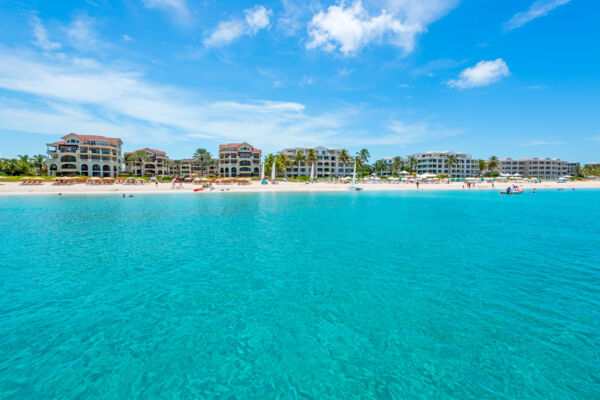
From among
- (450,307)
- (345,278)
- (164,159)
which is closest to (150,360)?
(345,278)

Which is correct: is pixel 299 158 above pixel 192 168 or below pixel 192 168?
above

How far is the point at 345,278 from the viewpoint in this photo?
1281cm

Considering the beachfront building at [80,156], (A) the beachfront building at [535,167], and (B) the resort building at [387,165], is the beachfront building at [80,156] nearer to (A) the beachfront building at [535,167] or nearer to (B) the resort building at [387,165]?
(B) the resort building at [387,165]

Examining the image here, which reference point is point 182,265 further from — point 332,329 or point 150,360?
point 332,329

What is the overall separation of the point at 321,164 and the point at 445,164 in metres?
71.1

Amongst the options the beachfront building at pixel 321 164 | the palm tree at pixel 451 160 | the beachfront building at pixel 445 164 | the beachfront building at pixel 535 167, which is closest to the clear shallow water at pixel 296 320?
the beachfront building at pixel 321 164

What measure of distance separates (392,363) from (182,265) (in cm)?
1135

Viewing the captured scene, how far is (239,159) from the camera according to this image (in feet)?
368

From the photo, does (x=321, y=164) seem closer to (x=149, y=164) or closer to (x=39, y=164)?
(x=149, y=164)

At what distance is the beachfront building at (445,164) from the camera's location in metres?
146

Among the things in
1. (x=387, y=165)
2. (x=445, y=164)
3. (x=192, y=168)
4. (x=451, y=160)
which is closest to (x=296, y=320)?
(x=192, y=168)

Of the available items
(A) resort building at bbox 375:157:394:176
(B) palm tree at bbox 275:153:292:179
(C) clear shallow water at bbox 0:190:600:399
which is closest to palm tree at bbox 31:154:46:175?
(B) palm tree at bbox 275:153:292:179

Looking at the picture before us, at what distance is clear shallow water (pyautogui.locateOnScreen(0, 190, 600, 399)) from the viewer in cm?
645

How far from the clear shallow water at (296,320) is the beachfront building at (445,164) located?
463ft
